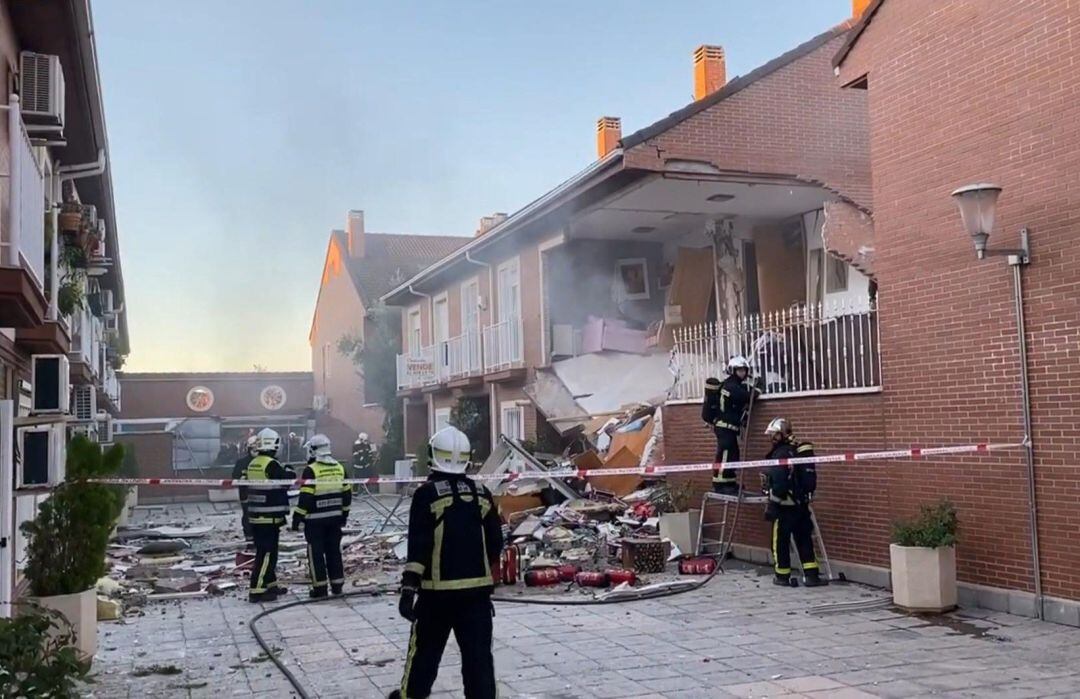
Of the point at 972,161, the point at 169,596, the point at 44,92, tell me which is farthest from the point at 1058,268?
the point at 169,596

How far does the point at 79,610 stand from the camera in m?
7.14

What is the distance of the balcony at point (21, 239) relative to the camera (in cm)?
590

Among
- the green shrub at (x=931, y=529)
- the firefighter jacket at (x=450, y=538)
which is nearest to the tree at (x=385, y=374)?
the green shrub at (x=931, y=529)

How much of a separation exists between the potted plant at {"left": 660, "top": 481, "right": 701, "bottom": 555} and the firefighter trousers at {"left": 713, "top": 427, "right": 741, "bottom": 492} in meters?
0.77

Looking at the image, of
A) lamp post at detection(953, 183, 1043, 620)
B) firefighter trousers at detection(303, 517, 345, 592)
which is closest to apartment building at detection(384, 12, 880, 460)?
lamp post at detection(953, 183, 1043, 620)

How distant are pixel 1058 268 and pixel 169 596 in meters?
9.46

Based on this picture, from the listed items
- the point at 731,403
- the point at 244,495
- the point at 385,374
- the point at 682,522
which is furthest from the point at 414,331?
the point at 731,403

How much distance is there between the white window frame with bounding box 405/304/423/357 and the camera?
2860 cm

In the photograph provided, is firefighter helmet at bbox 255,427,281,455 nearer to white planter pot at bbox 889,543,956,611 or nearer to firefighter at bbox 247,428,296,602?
firefighter at bbox 247,428,296,602

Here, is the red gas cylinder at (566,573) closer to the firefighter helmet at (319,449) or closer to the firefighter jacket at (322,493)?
the firefighter jacket at (322,493)

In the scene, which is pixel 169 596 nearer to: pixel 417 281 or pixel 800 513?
pixel 800 513

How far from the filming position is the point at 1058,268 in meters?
7.91

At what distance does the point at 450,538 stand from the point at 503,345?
51.3ft

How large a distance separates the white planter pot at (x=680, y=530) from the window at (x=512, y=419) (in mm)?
8390
